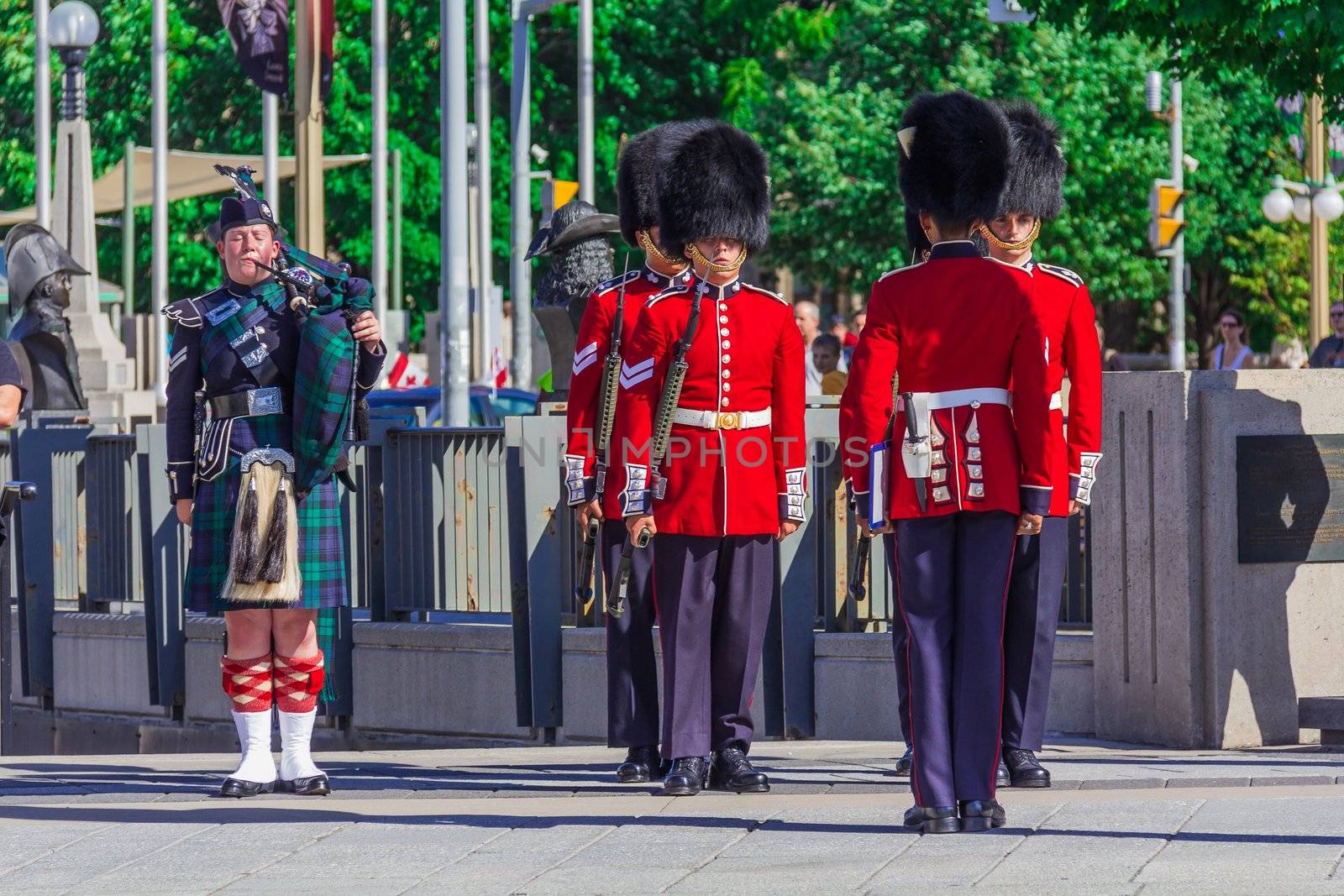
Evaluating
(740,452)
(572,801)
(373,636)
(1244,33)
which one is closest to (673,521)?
(740,452)

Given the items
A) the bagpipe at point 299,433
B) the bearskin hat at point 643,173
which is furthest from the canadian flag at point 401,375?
the bagpipe at point 299,433

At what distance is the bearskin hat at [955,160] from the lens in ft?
24.0

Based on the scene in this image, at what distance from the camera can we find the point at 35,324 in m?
15.9

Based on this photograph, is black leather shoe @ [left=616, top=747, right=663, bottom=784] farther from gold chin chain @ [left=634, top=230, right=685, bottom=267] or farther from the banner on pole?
the banner on pole

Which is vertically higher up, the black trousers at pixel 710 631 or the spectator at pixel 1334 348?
the spectator at pixel 1334 348

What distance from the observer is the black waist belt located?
324 inches

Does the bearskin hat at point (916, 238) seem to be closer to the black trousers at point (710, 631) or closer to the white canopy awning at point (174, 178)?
the black trousers at point (710, 631)

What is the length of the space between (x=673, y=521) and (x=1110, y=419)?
192cm

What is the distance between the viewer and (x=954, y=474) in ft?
23.1

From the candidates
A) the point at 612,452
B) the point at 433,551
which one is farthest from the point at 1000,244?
the point at 433,551

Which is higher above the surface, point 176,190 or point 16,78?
point 16,78

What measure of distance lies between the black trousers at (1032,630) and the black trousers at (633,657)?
44.8 inches

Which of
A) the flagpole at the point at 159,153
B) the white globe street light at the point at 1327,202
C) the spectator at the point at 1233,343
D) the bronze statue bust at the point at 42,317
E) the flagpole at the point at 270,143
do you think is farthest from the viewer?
the white globe street light at the point at 1327,202

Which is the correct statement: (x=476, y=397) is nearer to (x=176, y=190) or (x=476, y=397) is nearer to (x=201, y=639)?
(x=201, y=639)
